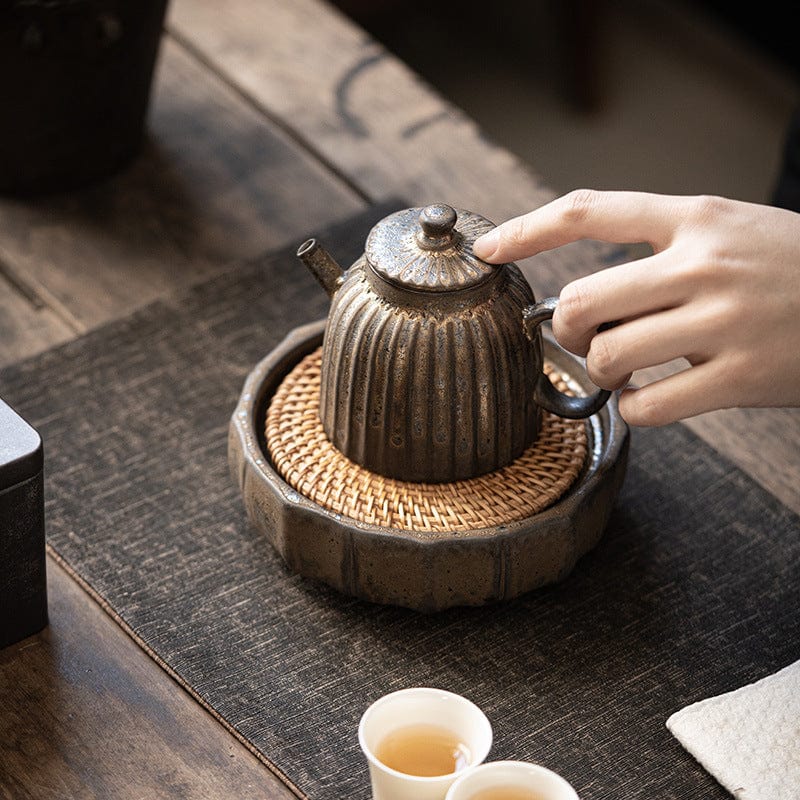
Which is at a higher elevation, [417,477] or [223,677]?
[417,477]

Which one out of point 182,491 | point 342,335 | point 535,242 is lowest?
point 182,491

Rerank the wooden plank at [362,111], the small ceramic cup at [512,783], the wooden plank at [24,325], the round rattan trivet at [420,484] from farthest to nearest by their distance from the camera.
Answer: the wooden plank at [362,111] → the wooden plank at [24,325] → the round rattan trivet at [420,484] → the small ceramic cup at [512,783]

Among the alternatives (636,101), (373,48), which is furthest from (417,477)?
(636,101)

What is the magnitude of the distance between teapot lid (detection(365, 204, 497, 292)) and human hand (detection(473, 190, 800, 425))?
0.05 feet

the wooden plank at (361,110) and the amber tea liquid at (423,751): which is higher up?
the amber tea liquid at (423,751)

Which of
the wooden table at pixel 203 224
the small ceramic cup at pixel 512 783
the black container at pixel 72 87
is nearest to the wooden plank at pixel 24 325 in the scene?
the wooden table at pixel 203 224

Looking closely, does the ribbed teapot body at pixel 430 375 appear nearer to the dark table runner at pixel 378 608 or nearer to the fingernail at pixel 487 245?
the fingernail at pixel 487 245

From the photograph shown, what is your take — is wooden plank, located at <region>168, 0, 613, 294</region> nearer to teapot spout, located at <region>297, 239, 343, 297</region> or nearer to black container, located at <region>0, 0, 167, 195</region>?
black container, located at <region>0, 0, 167, 195</region>

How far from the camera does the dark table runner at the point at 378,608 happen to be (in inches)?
38.3

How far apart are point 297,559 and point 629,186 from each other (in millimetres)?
1831

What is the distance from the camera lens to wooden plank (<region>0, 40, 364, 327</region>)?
1413 millimetres

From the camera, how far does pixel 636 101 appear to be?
294 centimetres

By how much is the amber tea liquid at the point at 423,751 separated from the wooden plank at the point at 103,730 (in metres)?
0.12

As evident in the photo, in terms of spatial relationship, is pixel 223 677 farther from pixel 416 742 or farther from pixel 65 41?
pixel 65 41
